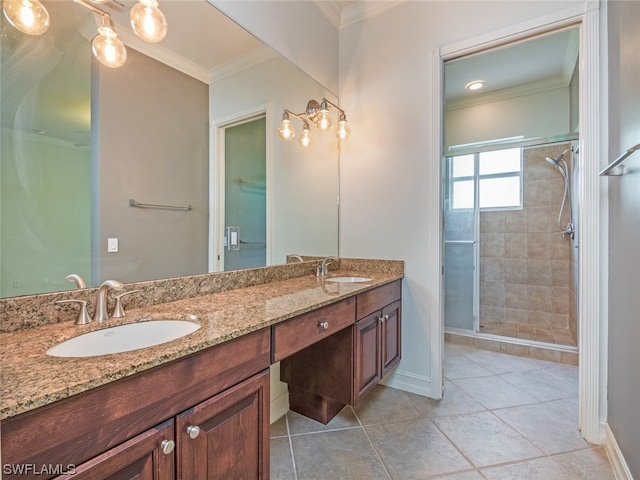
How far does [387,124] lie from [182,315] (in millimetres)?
1842

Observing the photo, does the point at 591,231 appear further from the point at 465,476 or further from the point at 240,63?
the point at 240,63

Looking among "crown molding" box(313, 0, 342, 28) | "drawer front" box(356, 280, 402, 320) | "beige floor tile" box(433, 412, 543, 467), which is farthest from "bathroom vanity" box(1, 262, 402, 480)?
"crown molding" box(313, 0, 342, 28)

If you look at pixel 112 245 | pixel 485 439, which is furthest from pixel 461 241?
pixel 112 245

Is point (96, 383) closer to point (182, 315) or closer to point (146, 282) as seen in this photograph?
point (182, 315)

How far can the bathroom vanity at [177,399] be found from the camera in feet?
1.92

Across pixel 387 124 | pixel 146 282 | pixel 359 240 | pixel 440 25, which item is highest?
pixel 440 25

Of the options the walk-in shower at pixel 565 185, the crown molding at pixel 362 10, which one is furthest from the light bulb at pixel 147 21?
the walk-in shower at pixel 565 185

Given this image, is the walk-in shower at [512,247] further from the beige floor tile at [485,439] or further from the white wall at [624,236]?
the white wall at [624,236]

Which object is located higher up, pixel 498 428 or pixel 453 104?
pixel 453 104

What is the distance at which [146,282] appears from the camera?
49.2 inches

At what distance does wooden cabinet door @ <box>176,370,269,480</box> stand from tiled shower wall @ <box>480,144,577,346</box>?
9.42ft

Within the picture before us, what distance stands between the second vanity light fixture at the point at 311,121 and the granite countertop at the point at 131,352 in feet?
3.46

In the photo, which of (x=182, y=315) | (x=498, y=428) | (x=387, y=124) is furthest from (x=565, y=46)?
(x=182, y=315)

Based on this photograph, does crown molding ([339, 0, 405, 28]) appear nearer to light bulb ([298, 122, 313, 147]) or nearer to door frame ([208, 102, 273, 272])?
light bulb ([298, 122, 313, 147])
